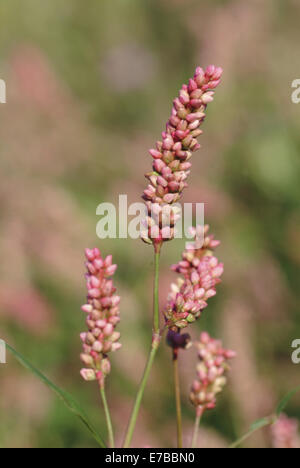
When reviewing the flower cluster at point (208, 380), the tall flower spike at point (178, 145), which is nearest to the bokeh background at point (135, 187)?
the flower cluster at point (208, 380)

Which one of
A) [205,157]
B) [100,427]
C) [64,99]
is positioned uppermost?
[64,99]

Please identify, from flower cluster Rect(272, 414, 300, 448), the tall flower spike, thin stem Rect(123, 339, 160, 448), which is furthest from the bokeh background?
the tall flower spike

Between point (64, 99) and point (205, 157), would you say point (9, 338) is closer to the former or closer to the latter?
point (205, 157)

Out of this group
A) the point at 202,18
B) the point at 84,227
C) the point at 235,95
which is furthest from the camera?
the point at 202,18

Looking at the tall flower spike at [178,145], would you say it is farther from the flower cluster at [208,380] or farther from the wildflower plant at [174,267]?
the flower cluster at [208,380]

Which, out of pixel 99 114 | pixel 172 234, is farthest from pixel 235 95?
pixel 172 234

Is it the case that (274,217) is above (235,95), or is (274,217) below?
below

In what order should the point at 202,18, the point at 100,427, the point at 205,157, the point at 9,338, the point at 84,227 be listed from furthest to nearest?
the point at 202,18, the point at 205,157, the point at 84,227, the point at 9,338, the point at 100,427
